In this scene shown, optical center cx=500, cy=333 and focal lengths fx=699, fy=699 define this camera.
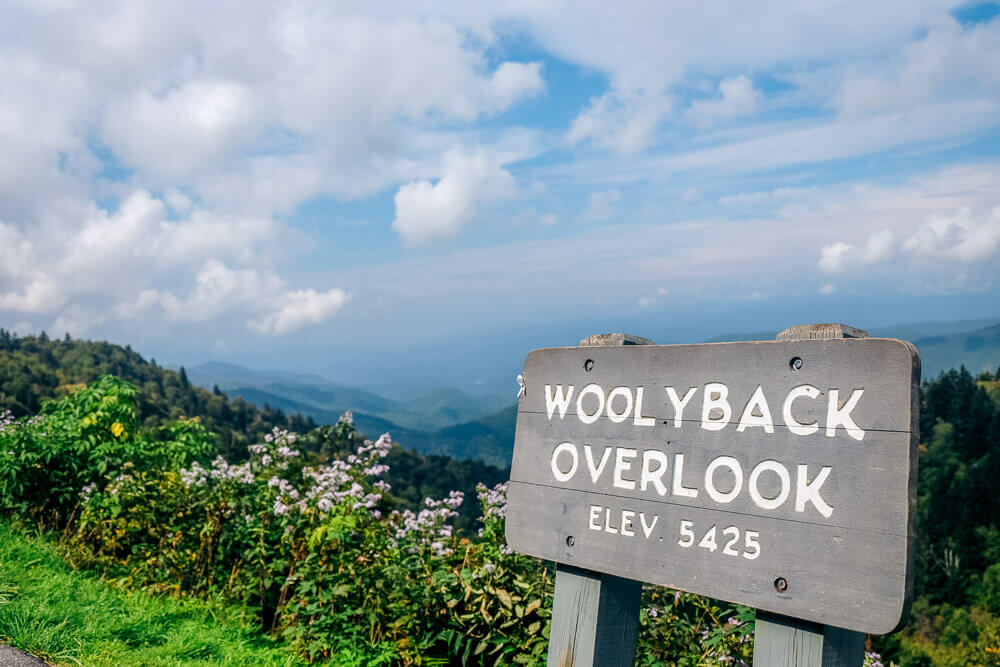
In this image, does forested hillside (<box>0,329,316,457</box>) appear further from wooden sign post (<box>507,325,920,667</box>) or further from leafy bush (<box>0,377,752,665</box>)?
wooden sign post (<box>507,325,920,667</box>)

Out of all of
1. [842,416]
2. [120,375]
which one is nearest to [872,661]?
[842,416]

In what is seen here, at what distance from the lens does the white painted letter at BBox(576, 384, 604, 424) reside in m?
2.59

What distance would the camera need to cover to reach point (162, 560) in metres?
4.95

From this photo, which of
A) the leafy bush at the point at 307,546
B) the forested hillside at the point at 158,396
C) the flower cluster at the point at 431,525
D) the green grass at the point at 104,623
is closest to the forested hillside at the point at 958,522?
the forested hillside at the point at 158,396

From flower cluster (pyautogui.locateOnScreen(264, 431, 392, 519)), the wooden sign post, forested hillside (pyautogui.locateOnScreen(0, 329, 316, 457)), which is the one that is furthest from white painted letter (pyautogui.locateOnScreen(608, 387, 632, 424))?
forested hillside (pyautogui.locateOnScreen(0, 329, 316, 457))

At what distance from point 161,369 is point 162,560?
169ft

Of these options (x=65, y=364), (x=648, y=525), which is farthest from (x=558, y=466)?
(x=65, y=364)

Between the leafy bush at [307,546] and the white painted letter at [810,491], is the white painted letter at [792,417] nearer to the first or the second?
the white painted letter at [810,491]

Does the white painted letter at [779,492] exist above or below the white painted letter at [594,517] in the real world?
above

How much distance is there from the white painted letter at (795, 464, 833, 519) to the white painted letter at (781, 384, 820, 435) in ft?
0.34

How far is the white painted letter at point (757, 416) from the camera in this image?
212 centimetres

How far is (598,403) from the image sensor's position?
2604 mm

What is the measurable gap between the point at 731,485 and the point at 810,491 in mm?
239

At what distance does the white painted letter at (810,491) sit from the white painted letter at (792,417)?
0.34 ft
